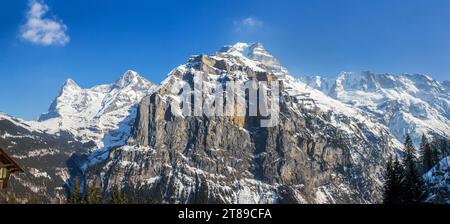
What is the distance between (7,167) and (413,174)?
81.1 meters
